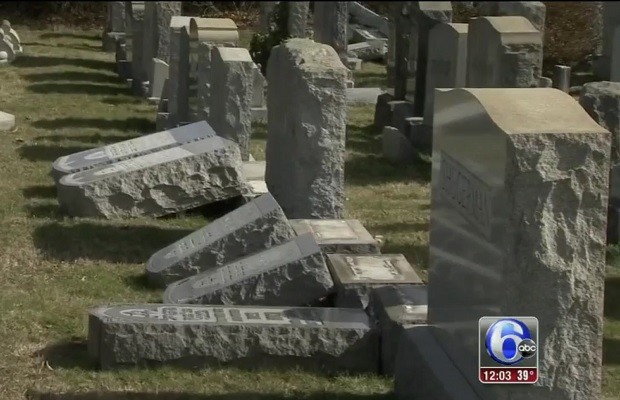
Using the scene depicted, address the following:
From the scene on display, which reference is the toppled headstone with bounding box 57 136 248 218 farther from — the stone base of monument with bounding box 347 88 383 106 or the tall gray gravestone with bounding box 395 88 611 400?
the stone base of monument with bounding box 347 88 383 106

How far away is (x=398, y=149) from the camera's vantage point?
1155cm

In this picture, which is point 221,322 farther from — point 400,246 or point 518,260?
point 400,246

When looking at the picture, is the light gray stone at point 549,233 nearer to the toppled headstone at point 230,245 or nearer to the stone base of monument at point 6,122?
the toppled headstone at point 230,245

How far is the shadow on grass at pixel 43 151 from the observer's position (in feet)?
36.7

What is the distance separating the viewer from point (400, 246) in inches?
328

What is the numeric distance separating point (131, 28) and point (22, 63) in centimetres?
266

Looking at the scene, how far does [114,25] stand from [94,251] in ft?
45.7

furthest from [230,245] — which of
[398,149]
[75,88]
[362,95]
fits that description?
[75,88]

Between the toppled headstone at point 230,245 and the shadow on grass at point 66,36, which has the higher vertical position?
the shadow on grass at point 66,36

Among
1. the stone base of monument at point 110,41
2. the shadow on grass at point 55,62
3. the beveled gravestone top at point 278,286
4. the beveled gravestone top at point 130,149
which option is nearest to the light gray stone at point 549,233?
the beveled gravestone top at point 278,286

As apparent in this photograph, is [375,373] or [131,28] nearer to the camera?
[375,373]

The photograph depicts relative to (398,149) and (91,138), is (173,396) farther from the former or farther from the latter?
(91,138)

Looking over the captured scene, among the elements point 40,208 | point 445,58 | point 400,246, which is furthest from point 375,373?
point 445,58

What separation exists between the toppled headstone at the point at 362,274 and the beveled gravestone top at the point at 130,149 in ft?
9.16
